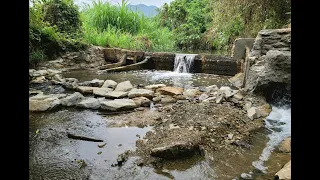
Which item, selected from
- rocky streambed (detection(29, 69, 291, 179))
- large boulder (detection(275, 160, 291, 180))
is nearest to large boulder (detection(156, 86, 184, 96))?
rocky streambed (detection(29, 69, 291, 179))

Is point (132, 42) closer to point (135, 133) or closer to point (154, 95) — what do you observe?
point (154, 95)

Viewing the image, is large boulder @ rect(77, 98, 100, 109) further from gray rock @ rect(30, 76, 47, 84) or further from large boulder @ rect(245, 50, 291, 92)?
large boulder @ rect(245, 50, 291, 92)

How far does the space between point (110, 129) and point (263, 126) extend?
1.90 metres

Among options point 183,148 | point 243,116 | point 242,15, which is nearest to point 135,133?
point 183,148

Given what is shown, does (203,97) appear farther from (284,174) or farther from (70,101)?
(284,174)

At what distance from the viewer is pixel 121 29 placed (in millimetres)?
10523

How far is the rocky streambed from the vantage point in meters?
2.21

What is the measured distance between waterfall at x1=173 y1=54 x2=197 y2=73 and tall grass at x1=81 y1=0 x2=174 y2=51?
2236 mm

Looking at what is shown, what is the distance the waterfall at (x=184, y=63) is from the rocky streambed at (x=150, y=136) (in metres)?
3.35

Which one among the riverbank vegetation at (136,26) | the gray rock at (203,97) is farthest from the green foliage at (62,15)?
the gray rock at (203,97)

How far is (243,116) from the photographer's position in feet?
11.3

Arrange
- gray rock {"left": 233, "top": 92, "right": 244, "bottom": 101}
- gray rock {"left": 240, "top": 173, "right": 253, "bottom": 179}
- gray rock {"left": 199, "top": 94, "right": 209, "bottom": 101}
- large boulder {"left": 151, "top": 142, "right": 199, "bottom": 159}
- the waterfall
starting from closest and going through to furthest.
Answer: gray rock {"left": 240, "top": 173, "right": 253, "bottom": 179} → large boulder {"left": 151, "top": 142, "right": 199, "bottom": 159} → gray rock {"left": 233, "top": 92, "right": 244, "bottom": 101} → gray rock {"left": 199, "top": 94, "right": 209, "bottom": 101} → the waterfall

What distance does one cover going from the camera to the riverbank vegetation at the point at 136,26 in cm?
735
